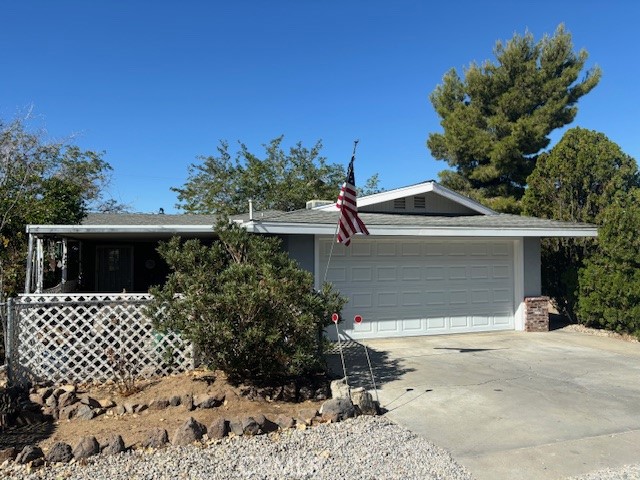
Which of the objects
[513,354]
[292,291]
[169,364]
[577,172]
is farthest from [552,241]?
[169,364]

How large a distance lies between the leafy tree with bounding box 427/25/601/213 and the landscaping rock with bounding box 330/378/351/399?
16565mm

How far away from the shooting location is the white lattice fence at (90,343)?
5.99 m

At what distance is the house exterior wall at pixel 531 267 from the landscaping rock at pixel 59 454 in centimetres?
985

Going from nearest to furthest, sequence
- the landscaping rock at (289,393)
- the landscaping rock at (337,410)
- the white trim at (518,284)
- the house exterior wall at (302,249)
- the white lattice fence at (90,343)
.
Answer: the landscaping rock at (337,410) → the landscaping rock at (289,393) → the white lattice fence at (90,343) → the house exterior wall at (302,249) → the white trim at (518,284)

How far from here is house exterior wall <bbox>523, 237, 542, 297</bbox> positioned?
1116 centimetres

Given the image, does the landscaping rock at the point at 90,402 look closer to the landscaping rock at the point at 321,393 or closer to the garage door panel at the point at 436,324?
the landscaping rock at the point at 321,393

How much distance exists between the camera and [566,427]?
4828 mm

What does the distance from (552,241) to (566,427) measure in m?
8.17

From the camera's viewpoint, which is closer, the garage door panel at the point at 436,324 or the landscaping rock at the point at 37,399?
the landscaping rock at the point at 37,399

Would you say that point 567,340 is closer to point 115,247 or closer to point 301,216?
point 301,216

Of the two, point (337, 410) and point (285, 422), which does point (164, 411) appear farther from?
point (337, 410)

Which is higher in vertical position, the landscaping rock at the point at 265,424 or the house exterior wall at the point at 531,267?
the house exterior wall at the point at 531,267

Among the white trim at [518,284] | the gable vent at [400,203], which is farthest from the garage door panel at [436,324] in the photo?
the gable vent at [400,203]

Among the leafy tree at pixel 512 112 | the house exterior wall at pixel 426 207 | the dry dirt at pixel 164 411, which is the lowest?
the dry dirt at pixel 164 411
